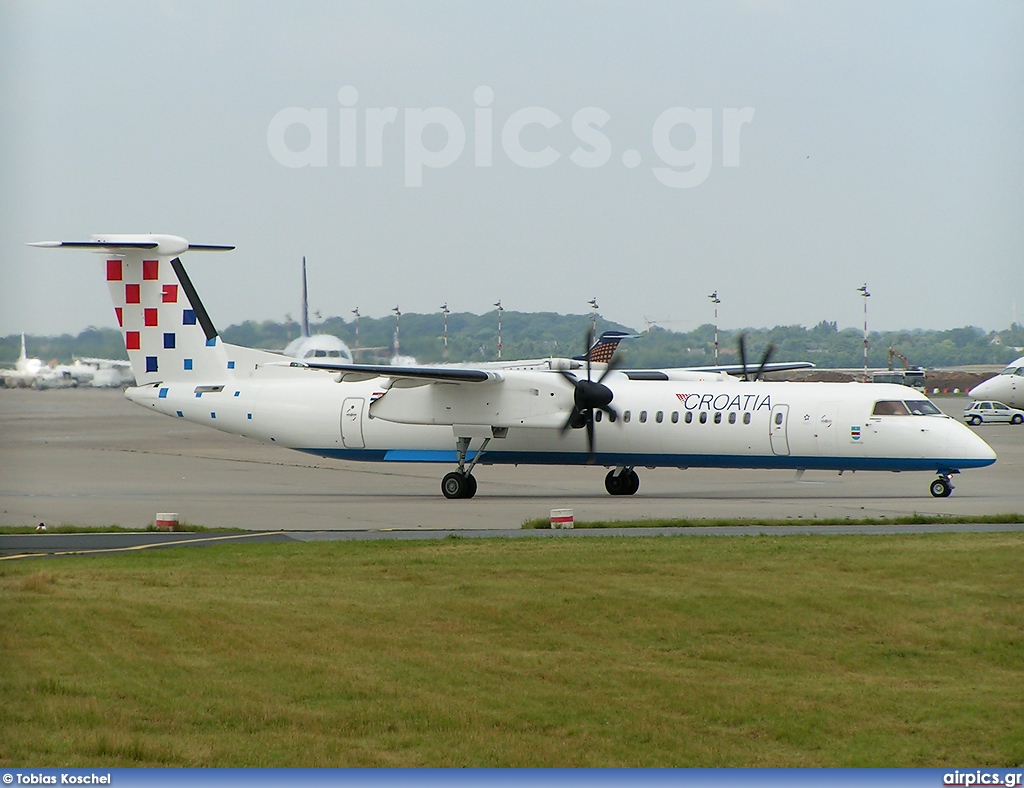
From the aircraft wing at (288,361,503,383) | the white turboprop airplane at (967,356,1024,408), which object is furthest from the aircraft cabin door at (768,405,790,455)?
the white turboprop airplane at (967,356,1024,408)

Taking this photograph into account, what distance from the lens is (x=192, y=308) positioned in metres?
30.9

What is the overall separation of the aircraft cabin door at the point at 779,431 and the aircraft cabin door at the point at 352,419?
32.3ft

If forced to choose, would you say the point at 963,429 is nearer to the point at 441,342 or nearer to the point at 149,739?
the point at 441,342

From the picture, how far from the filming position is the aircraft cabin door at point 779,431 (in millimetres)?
26922

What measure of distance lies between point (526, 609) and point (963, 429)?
51.5ft

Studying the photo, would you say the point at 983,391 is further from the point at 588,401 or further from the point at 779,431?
the point at 588,401

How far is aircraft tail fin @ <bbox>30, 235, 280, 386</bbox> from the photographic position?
3070cm

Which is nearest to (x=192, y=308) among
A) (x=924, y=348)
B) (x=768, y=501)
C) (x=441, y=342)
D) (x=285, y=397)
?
(x=285, y=397)

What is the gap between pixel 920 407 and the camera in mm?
26719

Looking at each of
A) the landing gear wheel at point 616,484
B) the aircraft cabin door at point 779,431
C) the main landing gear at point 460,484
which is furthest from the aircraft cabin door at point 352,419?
the aircraft cabin door at point 779,431

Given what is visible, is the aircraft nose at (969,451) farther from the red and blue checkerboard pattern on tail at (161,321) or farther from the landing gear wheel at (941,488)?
the red and blue checkerboard pattern on tail at (161,321)

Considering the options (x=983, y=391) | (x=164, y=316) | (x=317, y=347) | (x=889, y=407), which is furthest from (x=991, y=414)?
(x=164, y=316)

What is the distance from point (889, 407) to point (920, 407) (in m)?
0.72

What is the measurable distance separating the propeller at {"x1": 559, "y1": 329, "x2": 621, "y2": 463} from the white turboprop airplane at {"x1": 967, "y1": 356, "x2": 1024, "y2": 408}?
1372 inches
